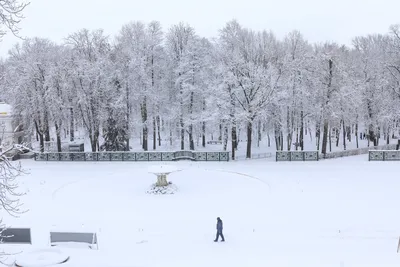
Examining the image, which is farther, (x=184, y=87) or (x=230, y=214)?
(x=184, y=87)

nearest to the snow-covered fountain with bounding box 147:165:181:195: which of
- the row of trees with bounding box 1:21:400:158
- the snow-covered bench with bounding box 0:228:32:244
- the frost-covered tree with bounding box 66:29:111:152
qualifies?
the snow-covered bench with bounding box 0:228:32:244

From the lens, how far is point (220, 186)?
87.4 ft

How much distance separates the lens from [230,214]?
66.4 feet

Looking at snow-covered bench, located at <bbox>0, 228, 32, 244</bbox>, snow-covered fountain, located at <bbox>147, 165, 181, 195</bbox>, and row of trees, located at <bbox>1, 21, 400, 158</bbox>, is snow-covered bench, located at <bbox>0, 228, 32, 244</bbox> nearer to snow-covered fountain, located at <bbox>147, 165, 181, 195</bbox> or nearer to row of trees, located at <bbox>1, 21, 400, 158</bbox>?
snow-covered fountain, located at <bbox>147, 165, 181, 195</bbox>

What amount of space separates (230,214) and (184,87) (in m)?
23.9

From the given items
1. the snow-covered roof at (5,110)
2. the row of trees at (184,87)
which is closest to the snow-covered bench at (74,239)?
the row of trees at (184,87)

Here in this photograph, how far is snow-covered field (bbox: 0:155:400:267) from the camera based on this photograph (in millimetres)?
14727

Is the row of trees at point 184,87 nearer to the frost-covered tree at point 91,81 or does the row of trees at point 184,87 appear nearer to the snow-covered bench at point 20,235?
the frost-covered tree at point 91,81

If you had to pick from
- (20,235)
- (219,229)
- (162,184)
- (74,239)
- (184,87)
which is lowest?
(74,239)

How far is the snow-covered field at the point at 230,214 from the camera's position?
1473 centimetres

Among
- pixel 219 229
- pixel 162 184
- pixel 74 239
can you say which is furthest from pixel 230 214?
pixel 74 239

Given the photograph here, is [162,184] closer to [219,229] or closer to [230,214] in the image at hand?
[230,214]

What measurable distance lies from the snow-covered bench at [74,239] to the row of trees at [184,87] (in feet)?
72.9

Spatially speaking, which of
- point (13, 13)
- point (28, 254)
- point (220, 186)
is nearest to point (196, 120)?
point (220, 186)
